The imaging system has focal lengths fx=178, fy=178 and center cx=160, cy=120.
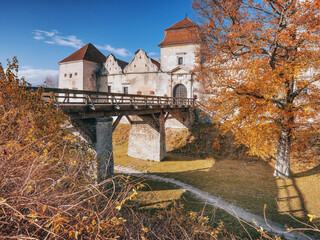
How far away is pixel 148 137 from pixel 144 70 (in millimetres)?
12974

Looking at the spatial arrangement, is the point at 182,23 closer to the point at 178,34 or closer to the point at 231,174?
the point at 178,34

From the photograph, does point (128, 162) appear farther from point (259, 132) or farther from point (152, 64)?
point (152, 64)

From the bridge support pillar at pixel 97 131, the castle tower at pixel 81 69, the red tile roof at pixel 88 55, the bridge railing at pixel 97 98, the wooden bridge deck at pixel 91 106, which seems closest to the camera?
the bridge railing at pixel 97 98

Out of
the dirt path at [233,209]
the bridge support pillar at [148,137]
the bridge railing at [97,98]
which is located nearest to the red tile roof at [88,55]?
the bridge railing at [97,98]

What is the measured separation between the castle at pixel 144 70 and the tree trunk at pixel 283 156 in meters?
13.3

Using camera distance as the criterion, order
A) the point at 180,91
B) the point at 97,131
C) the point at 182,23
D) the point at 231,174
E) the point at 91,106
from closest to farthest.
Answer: the point at 91,106, the point at 97,131, the point at 231,174, the point at 182,23, the point at 180,91

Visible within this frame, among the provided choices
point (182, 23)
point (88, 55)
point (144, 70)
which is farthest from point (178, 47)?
point (88, 55)

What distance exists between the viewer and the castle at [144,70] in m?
23.2

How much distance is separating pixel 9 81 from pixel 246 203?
33.7 ft

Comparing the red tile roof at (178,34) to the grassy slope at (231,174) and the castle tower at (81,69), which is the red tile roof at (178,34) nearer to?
the grassy slope at (231,174)

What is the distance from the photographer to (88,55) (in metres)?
28.3

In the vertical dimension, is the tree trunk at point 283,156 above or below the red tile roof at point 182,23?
below

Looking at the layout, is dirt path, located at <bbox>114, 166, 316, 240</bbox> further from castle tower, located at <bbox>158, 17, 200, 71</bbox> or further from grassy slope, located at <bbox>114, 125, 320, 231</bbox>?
castle tower, located at <bbox>158, 17, 200, 71</bbox>

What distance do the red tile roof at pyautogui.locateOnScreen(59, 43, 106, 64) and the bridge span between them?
42.7 feet
